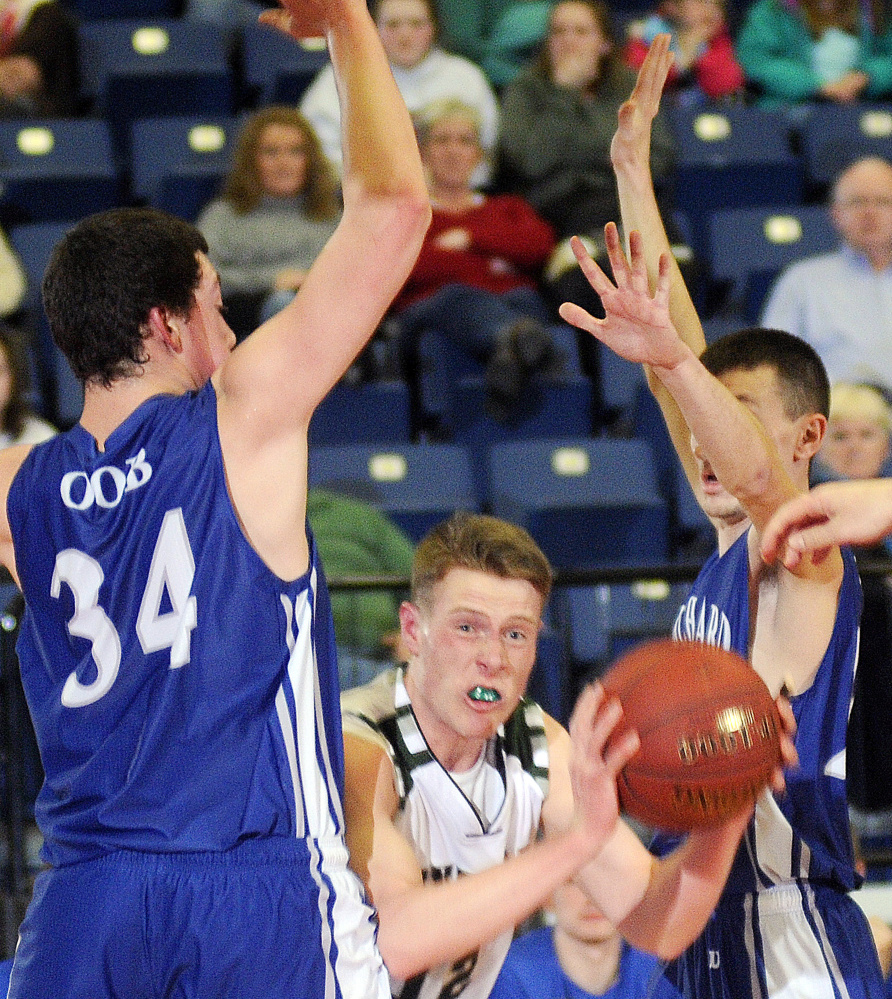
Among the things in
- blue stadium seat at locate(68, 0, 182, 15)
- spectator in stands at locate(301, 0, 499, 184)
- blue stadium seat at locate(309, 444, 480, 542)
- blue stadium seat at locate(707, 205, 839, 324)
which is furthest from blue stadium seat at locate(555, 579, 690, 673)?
blue stadium seat at locate(68, 0, 182, 15)

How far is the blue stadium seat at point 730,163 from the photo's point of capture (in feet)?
28.1

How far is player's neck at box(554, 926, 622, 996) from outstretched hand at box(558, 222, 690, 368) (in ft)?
6.57

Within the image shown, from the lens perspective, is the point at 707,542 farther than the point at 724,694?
Yes

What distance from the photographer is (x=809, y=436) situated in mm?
3213

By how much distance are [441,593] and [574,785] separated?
0.73 m

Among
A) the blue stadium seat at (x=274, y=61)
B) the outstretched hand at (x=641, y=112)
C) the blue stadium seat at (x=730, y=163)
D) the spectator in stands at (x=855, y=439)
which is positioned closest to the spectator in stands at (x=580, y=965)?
the outstretched hand at (x=641, y=112)

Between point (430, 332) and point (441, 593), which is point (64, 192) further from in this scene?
point (441, 593)

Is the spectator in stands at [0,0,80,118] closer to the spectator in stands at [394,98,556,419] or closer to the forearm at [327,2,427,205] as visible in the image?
the spectator in stands at [394,98,556,419]

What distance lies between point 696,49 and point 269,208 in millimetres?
3291

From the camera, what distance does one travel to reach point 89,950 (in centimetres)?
239

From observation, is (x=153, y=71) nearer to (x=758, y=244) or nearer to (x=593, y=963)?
(x=758, y=244)

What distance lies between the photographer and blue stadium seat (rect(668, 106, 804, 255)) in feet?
28.1

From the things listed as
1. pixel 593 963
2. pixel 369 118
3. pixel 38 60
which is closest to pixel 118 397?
pixel 369 118

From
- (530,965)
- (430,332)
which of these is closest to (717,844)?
(530,965)
